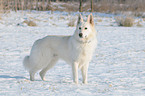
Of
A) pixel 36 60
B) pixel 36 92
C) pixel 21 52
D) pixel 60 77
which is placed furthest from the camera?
pixel 21 52

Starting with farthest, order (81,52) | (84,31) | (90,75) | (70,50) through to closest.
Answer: (90,75) → (70,50) → (81,52) → (84,31)

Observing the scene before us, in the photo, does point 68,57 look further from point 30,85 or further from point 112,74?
point 112,74

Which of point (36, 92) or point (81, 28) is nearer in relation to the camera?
point (36, 92)

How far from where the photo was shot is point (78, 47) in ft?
16.5

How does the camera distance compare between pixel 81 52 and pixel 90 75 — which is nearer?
pixel 81 52

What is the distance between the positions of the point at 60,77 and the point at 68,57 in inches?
36.0

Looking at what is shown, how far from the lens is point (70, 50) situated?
5.20 m

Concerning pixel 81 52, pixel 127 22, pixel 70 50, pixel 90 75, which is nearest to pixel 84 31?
pixel 81 52

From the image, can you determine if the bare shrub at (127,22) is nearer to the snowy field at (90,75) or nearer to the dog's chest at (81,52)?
the snowy field at (90,75)

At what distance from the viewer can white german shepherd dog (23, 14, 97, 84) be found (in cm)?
504

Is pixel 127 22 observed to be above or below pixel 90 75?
above

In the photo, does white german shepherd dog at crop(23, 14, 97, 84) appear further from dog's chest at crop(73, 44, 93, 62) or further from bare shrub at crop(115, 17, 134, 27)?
bare shrub at crop(115, 17, 134, 27)

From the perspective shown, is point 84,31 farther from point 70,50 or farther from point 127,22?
point 127,22

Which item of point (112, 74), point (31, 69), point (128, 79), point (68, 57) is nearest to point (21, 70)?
point (31, 69)
